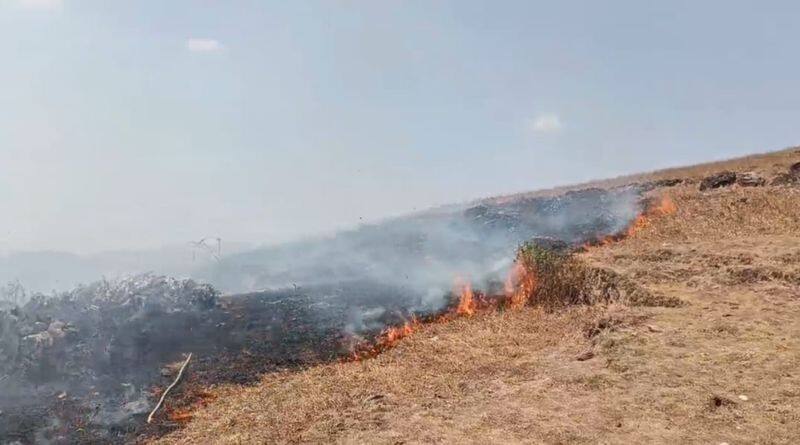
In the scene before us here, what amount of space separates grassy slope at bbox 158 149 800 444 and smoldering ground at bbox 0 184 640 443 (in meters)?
2.67

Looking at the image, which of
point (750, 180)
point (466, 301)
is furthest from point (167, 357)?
point (750, 180)

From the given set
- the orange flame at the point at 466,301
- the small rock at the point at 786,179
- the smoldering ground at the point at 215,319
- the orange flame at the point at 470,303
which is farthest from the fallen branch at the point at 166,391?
the small rock at the point at 786,179

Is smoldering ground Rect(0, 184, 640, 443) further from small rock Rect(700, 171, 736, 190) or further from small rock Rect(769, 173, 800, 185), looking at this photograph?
small rock Rect(769, 173, 800, 185)

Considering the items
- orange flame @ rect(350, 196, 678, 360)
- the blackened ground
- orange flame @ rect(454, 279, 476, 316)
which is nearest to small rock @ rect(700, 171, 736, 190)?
orange flame @ rect(350, 196, 678, 360)

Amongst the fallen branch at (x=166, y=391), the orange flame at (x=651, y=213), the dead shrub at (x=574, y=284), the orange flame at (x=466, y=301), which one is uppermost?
the orange flame at (x=651, y=213)

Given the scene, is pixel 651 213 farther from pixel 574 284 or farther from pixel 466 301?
pixel 466 301

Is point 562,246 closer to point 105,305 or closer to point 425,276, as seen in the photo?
point 425,276

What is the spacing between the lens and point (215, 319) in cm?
1988

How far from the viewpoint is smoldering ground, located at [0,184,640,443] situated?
13727 mm

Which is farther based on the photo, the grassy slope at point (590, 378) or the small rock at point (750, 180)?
the small rock at point (750, 180)

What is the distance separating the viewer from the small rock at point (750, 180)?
89.0 feet

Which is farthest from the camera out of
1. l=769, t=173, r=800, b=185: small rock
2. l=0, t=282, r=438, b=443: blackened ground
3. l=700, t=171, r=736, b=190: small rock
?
l=700, t=171, r=736, b=190: small rock

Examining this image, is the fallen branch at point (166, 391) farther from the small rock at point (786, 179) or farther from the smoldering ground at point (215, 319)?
the small rock at point (786, 179)

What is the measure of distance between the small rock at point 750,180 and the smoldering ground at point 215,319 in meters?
5.35
